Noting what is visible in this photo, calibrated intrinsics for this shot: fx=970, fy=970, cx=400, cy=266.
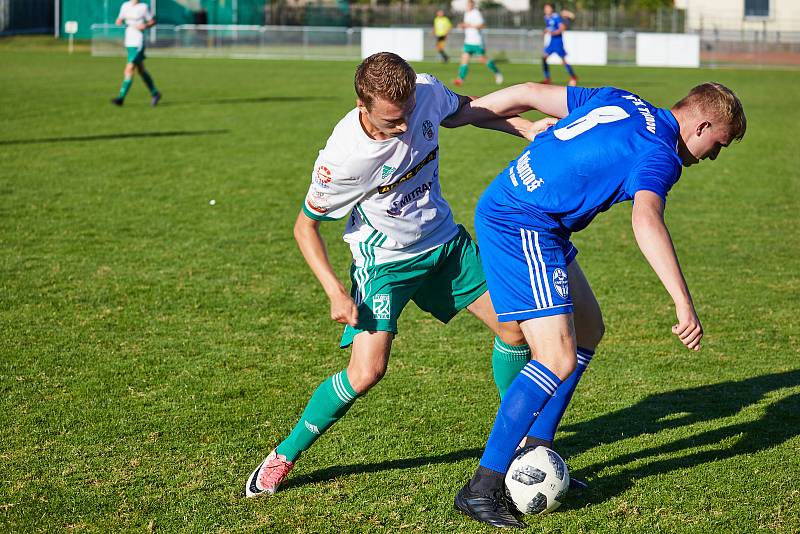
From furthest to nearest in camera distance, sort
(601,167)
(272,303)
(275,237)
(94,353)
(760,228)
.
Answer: (760,228), (275,237), (272,303), (94,353), (601,167)

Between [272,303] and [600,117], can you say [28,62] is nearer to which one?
[272,303]

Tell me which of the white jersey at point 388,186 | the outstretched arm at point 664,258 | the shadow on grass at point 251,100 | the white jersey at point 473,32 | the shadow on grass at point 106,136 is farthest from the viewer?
the white jersey at point 473,32

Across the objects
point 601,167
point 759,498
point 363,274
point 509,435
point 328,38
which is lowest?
point 759,498

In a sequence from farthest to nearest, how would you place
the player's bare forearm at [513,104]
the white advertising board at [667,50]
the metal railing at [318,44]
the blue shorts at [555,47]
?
the metal railing at [318,44] < the white advertising board at [667,50] < the blue shorts at [555,47] < the player's bare forearm at [513,104]

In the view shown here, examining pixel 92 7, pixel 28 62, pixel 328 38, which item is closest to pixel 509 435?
pixel 28 62

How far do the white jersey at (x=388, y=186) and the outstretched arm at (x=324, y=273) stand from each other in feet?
0.22

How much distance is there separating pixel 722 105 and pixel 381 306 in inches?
61.8

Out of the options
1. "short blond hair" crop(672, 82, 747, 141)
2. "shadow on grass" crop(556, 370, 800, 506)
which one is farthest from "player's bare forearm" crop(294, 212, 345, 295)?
"short blond hair" crop(672, 82, 747, 141)

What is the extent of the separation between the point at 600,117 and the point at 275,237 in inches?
220

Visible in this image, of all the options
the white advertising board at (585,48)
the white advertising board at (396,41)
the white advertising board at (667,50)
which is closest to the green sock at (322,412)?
the white advertising board at (396,41)

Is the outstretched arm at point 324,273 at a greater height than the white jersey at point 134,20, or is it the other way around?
the white jersey at point 134,20

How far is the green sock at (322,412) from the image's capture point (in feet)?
13.4

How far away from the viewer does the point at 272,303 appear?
23.0ft

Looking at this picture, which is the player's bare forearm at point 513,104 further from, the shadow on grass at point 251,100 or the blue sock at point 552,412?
the shadow on grass at point 251,100
